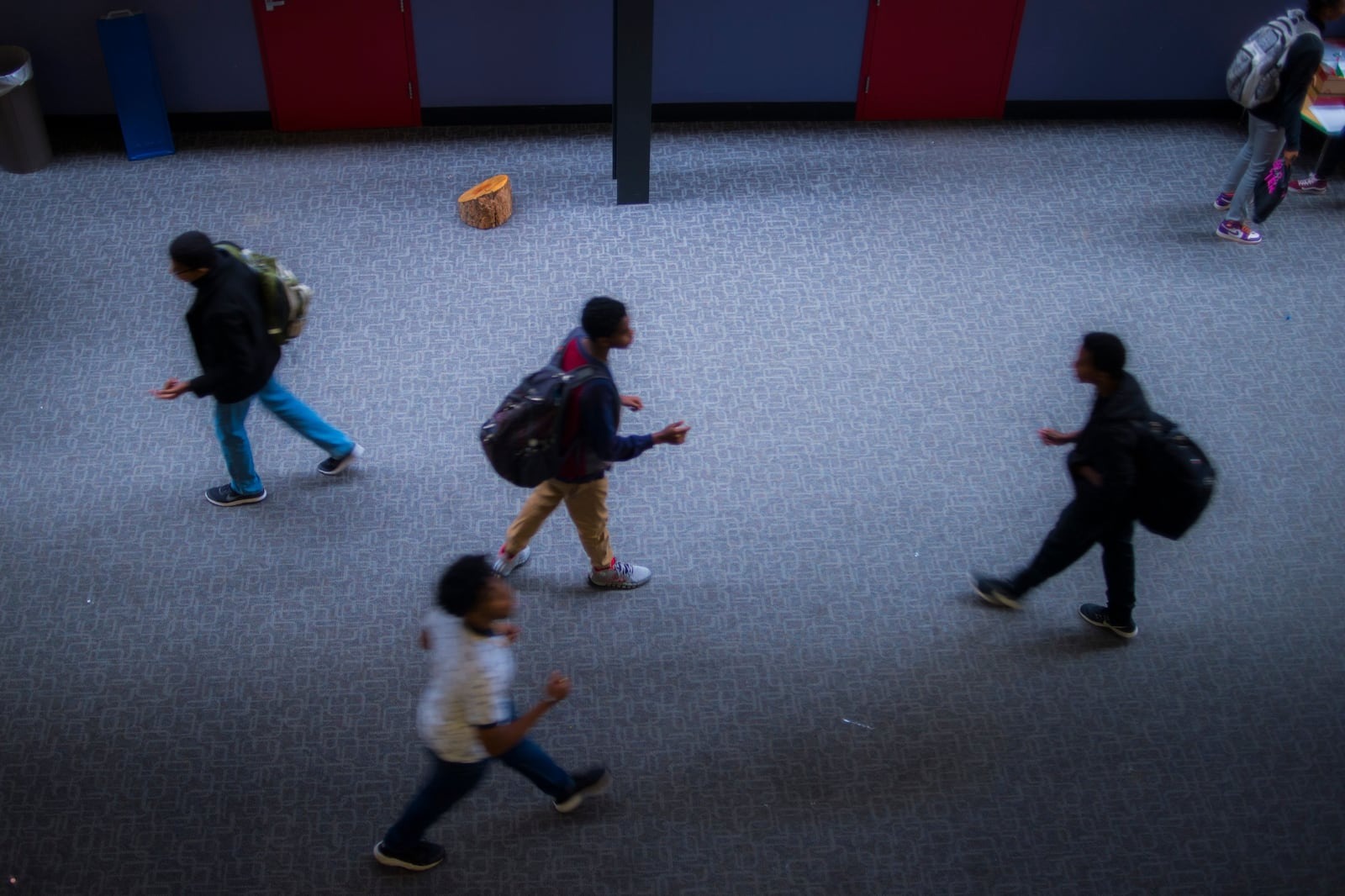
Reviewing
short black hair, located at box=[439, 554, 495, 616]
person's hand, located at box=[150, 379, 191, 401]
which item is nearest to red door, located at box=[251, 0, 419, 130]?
person's hand, located at box=[150, 379, 191, 401]

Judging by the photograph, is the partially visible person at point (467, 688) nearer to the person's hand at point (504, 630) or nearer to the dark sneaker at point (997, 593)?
the person's hand at point (504, 630)

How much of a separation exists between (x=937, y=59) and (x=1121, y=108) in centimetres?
119

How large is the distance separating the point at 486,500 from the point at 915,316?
7.41ft

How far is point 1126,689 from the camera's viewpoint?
3857 mm

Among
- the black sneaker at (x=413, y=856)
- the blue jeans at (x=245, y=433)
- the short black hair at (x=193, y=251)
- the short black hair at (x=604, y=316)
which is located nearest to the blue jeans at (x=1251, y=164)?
the short black hair at (x=604, y=316)

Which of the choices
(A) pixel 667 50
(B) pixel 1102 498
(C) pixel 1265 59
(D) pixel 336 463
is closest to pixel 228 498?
(D) pixel 336 463

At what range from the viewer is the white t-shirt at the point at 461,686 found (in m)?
2.73

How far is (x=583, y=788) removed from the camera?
343cm

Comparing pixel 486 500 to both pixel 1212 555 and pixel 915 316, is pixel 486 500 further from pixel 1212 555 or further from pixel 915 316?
pixel 1212 555

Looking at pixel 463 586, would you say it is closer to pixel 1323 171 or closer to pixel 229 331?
pixel 229 331

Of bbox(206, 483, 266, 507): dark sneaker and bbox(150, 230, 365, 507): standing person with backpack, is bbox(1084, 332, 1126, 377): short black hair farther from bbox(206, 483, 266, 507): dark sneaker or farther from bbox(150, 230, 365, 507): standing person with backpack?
bbox(206, 483, 266, 507): dark sneaker

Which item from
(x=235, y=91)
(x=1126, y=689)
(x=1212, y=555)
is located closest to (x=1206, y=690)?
(x=1126, y=689)

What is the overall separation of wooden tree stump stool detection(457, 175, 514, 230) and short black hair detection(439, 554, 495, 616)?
3.43m

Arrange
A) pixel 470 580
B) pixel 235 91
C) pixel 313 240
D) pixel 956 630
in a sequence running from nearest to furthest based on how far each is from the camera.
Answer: pixel 470 580 → pixel 956 630 → pixel 313 240 → pixel 235 91
